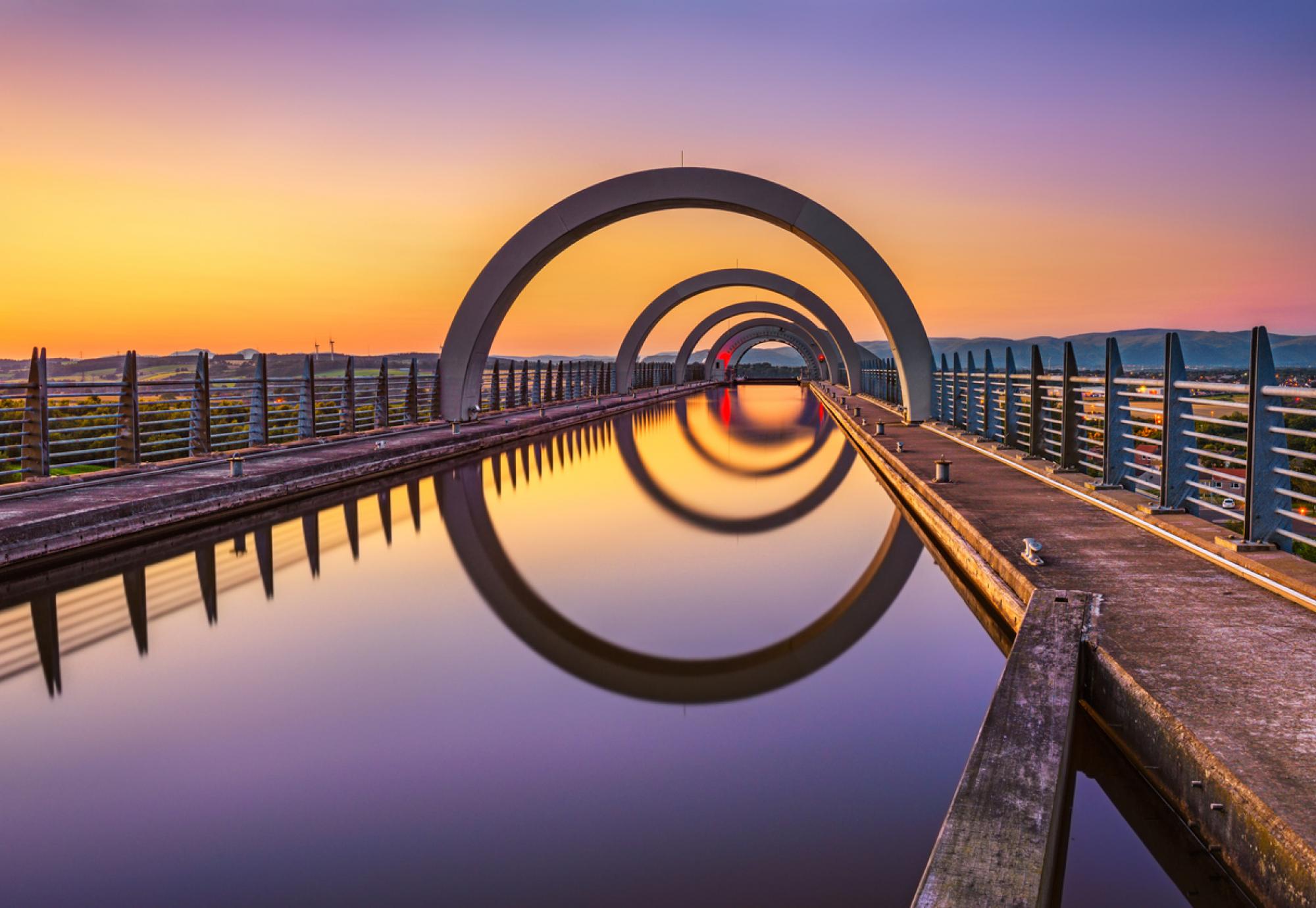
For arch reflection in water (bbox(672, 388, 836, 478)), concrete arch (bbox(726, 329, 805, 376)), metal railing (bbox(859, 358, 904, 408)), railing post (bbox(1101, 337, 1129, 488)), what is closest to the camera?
railing post (bbox(1101, 337, 1129, 488))

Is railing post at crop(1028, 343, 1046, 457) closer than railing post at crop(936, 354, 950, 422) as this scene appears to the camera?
Yes

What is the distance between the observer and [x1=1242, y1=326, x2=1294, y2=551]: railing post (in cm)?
536

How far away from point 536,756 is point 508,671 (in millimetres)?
1104

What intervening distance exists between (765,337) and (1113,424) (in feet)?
223

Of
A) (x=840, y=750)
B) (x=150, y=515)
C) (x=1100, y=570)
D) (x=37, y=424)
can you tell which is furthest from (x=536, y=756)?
(x=37, y=424)

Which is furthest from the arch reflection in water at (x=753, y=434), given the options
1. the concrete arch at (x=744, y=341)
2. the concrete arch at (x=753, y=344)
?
the concrete arch at (x=744, y=341)

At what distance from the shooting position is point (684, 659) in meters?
→ 4.66

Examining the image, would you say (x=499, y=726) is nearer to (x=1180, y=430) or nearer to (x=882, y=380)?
(x=1180, y=430)

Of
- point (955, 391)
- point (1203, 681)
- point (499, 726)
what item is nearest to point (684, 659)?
point (499, 726)

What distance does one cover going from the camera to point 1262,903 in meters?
2.43

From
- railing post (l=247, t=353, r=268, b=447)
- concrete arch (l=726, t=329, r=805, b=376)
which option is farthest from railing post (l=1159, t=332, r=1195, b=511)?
concrete arch (l=726, t=329, r=805, b=376)

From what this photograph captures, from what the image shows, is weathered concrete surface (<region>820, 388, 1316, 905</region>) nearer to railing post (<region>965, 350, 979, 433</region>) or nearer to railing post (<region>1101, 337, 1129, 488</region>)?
railing post (<region>1101, 337, 1129, 488</region>)

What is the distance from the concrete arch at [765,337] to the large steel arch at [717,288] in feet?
59.1

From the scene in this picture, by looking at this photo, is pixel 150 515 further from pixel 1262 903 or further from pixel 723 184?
pixel 723 184
